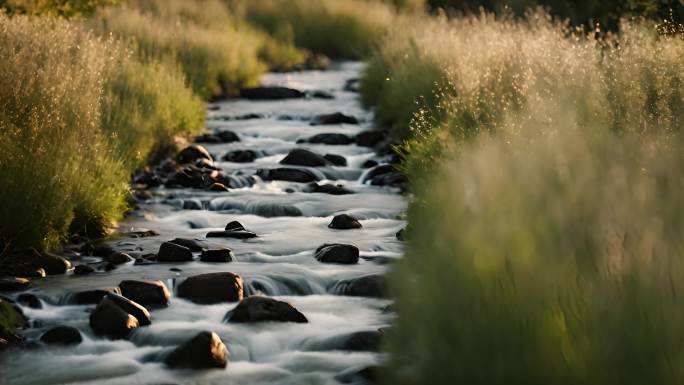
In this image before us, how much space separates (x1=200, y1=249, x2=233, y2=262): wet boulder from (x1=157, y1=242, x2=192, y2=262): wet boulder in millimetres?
121

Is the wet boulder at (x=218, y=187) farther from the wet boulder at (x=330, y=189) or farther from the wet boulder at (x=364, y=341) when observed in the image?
the wet boulder at (x=364, y=341)

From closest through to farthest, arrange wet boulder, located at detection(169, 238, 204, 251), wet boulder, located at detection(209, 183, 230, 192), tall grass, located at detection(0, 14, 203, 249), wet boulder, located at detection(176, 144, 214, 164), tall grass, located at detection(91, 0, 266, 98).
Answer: tall grass, located at detection(0, 14, 203, 249)
wet boulder, located at detection(169, 238, 204, 251)
wet boulder, located at detection(209, 183, 230, 192)
wet boulder, located at detection(176, 144, 214, 164)
tall grass, located at detection(91, 0, 266, 98)

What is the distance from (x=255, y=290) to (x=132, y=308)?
1.08 m

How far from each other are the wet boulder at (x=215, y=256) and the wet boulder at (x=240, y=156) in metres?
5.08

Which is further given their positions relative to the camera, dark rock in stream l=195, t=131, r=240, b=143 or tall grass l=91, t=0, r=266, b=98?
tall grass l=91, t=0, r=266, b=98

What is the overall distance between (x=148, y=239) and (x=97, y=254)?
0.75 m

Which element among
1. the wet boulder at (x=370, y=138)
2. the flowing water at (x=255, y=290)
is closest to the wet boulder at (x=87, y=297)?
the flowing water at (x=255, y=290)

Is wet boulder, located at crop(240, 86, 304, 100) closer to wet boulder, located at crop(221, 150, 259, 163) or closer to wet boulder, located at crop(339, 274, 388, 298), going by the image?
wet boulder, located at crop(221, 150, 259, 163)

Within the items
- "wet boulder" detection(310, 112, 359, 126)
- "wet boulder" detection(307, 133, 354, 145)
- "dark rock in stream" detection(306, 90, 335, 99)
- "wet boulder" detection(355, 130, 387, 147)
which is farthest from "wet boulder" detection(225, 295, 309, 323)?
"dark rock in stream" detection(306, 90, 335, 99)

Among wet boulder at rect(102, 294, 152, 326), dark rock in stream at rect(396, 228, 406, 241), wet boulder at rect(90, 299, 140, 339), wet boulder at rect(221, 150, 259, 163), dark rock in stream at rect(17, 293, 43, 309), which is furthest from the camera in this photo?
wet boulder at rect(221, 150, 259, 163)

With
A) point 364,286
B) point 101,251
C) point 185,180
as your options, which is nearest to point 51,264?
point 101,251

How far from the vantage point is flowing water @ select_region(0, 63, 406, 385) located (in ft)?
19.8

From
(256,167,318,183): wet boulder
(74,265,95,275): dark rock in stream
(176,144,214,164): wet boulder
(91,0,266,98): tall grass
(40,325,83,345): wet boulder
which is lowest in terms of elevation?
(40,325,83,345): wet boulder

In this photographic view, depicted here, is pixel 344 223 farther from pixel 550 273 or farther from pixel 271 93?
pixel 271 93
